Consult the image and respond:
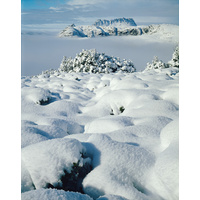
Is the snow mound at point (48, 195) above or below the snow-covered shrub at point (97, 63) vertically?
below

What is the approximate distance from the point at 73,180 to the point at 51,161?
174 millimetres

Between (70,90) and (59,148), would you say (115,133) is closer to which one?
Answer: (59,148)

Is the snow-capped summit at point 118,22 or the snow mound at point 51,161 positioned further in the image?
the snow-capped summit at point 118,22

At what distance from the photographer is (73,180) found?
1131 millimetres

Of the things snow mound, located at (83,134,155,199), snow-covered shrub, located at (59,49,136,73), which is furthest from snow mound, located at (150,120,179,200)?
snow-covered shrub, located at (59,49,136,73)

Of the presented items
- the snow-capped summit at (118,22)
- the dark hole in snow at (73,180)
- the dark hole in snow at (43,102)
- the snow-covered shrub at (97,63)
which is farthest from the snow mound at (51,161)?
the snow-covered shrub at (97,63)

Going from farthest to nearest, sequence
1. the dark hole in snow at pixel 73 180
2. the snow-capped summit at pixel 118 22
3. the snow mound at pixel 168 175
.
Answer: the snow-capped summit at pixel 118 22, the dark hole in snow at pixel 73 180, the snow mound at pixel 168 175

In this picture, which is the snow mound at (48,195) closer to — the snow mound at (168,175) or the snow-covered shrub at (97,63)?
the snow mound at (168,175)

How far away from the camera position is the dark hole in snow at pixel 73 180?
1.11m

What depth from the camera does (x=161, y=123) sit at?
188 centimetres

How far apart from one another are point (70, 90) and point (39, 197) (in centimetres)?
394

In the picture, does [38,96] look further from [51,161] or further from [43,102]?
[51,161]
